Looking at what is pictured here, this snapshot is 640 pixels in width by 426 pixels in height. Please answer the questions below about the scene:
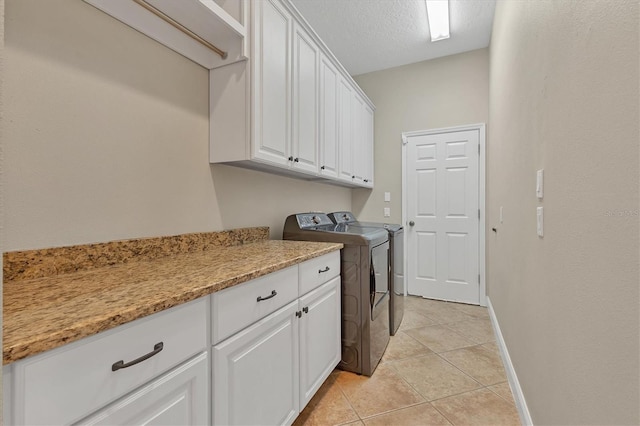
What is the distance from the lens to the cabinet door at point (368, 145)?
3.49 meters

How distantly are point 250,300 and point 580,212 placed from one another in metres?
1.08

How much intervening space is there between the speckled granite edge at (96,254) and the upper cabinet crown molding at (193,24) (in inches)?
37.4

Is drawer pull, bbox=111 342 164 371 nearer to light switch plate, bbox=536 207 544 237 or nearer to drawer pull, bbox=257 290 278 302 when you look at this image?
drawer pull, bbox=257 290 278 302

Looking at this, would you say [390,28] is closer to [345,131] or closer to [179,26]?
[345,131]

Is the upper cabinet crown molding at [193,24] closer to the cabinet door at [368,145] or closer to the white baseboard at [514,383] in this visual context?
the cabinet door at [368,145]

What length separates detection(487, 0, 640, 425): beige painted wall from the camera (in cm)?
62

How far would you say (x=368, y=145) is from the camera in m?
3.62

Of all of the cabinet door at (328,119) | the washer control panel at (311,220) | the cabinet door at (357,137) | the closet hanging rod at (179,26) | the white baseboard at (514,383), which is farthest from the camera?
the cabinet door at (357,137)

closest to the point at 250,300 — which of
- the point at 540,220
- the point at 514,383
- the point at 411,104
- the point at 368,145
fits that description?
the point at 540,220

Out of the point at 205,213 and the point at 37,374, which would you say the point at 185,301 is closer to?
the point at 37,374

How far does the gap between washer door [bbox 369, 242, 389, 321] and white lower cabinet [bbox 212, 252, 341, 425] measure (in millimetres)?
270

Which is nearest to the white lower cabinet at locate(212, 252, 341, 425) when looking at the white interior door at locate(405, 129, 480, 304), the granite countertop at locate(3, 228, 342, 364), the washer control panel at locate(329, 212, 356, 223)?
the granite countertop at locate(3, 228, 342, 364)

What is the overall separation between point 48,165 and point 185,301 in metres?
0.75

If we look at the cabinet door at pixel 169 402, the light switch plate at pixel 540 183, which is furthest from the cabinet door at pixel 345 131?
the cabinet door at pixel 169 402
